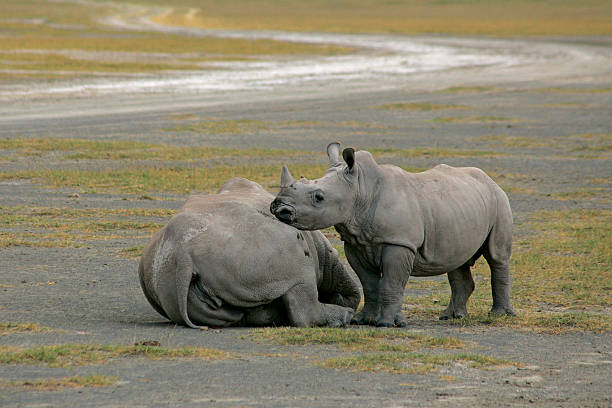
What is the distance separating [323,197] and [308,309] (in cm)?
92

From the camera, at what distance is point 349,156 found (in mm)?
8680

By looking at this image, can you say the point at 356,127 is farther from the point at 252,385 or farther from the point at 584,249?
the point at 252,385

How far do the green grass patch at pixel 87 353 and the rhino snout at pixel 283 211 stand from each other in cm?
123

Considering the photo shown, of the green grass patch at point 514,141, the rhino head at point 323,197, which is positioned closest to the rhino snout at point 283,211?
the rhino head at point 323,197

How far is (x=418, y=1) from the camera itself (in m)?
127

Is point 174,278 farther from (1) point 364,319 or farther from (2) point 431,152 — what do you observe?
(2) point 431,152

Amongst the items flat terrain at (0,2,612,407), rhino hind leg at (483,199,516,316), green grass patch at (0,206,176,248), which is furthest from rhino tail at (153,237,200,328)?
green grass patch at (0,206,176,248)

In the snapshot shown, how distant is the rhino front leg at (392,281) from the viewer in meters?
8.84

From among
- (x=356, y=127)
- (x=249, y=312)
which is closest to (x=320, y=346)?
(x=249, y=312)

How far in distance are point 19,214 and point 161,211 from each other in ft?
6.29

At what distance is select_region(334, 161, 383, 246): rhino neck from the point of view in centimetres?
882

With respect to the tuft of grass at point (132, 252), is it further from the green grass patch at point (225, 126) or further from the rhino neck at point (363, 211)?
the green grass patch at point (225, 126)

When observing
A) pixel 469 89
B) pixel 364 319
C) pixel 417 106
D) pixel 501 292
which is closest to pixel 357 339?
pixel 364 319

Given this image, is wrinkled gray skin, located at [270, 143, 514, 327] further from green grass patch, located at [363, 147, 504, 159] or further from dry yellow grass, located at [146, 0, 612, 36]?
dry yellow grass, located at [146, 0, 612, 36]
